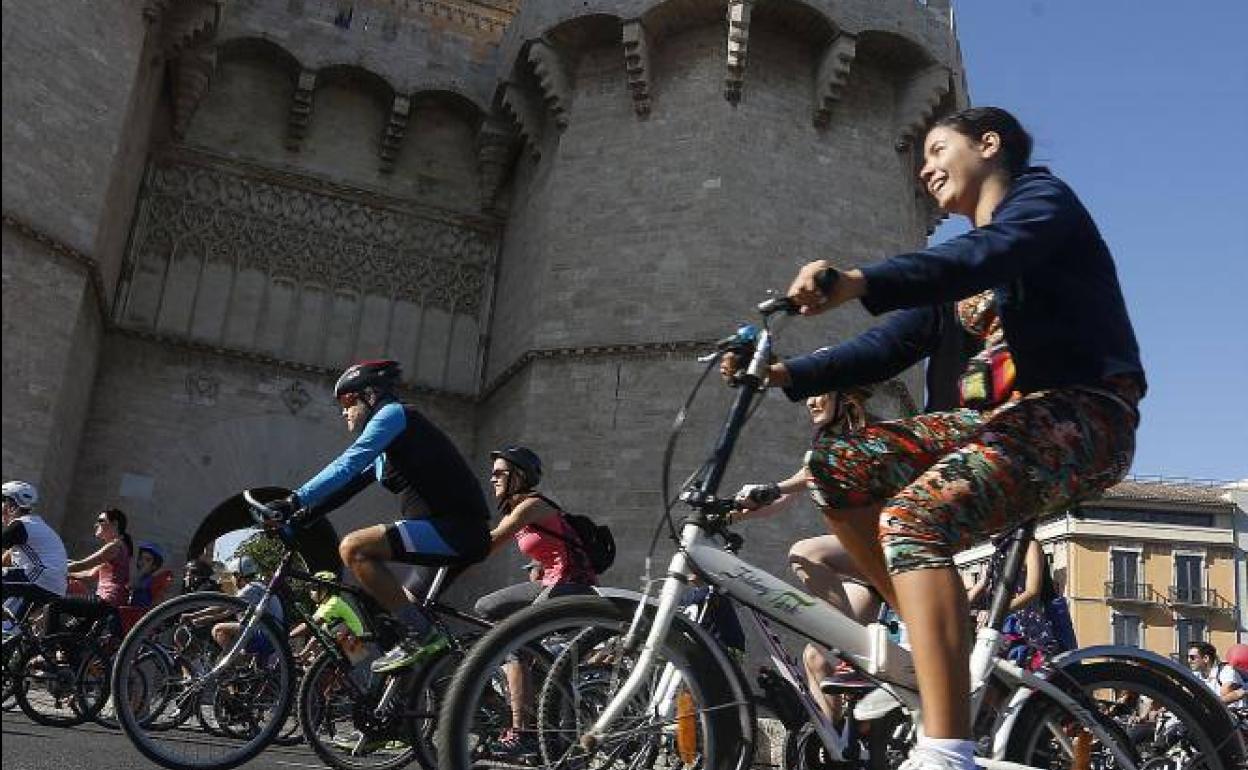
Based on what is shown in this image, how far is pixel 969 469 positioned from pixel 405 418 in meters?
2.22

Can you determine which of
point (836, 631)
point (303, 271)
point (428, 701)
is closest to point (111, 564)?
point (428, 701)

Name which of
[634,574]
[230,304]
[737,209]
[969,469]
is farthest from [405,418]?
[230,304]

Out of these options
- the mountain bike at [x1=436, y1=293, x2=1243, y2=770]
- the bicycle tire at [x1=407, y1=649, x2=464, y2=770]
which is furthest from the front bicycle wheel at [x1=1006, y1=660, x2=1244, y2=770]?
the bicycle tire at [x1=407, y1=649, x2=464, y2=770]

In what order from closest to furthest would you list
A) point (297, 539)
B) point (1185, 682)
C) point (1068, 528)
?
point (1185, 682), point (297, 539), point (1068, 528)

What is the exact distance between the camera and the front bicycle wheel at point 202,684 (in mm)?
3439

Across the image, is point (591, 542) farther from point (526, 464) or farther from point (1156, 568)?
point (1156, 568)

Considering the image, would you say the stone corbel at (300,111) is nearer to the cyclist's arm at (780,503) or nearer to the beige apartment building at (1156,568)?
the cyclist's arm at (780,503)

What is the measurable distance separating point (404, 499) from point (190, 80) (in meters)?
11.7

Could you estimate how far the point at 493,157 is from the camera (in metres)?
15.3

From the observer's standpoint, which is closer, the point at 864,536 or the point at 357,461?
the point at 864,536

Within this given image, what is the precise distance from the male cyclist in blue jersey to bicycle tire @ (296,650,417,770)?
0.12m

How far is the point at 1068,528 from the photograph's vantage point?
97.3 feet

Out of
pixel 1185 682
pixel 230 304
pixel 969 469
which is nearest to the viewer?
pixel 969 469

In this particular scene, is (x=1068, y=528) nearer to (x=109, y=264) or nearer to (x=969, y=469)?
(x=109, y=264)
